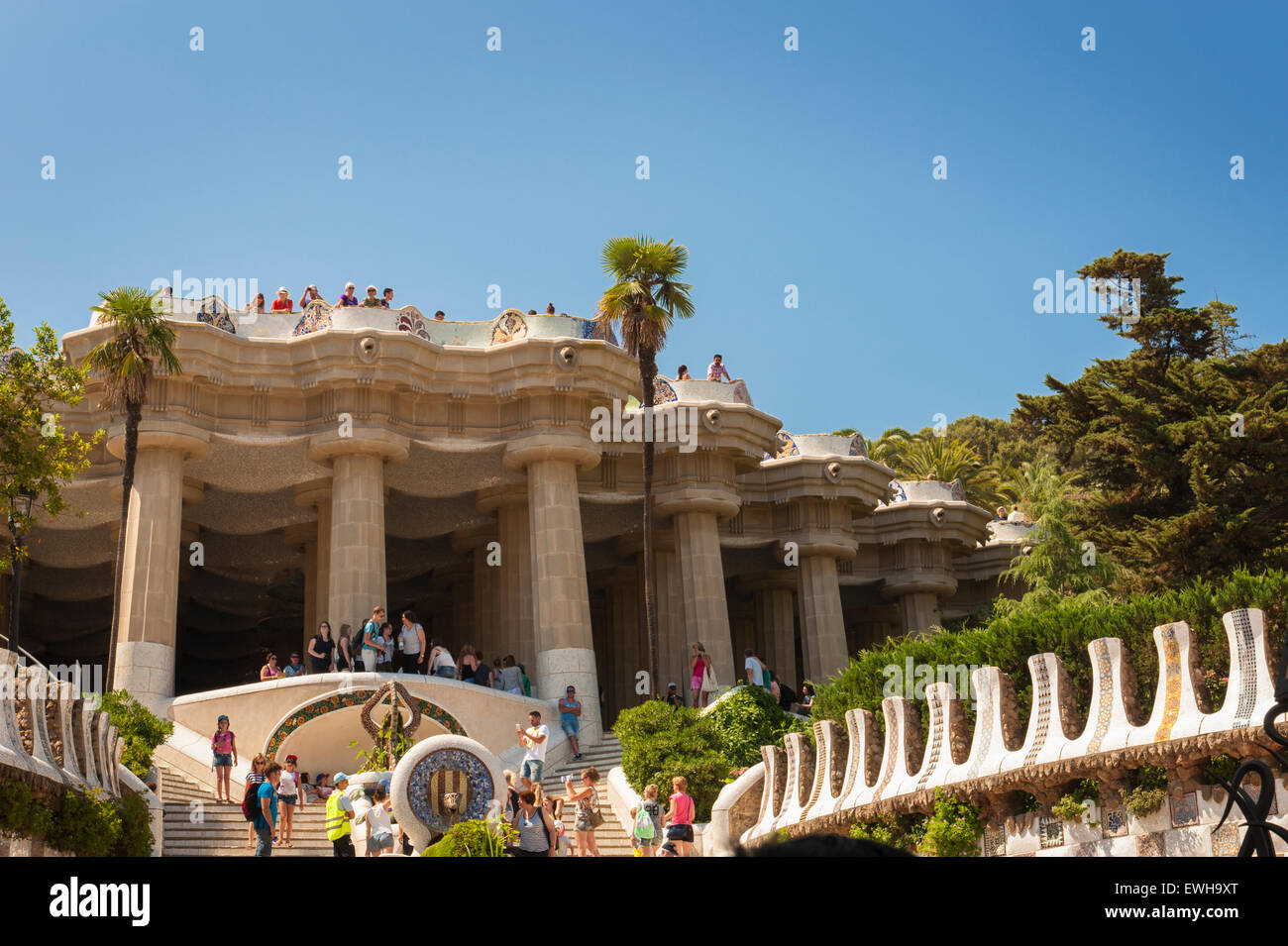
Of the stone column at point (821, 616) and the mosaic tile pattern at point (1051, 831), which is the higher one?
the stone column at point (821, 616)

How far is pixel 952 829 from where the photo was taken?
14.9 metres

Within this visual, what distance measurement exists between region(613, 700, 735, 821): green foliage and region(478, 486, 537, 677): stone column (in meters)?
9.84

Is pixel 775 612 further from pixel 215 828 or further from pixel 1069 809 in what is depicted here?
pixel 1069 809

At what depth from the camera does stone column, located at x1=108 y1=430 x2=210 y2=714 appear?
30.4 m

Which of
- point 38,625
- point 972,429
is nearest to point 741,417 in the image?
point 38,625

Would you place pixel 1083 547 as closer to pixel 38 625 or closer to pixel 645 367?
pixel 645 367

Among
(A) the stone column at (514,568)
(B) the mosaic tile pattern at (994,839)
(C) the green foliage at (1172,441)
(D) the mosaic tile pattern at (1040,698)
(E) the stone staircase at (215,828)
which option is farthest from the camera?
(A) the stone column at (514,568)

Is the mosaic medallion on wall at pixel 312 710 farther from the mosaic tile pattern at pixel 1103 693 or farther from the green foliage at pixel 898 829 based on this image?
the mosaic tile pattern at pixel 1103 693

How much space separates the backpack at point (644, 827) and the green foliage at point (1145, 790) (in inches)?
286

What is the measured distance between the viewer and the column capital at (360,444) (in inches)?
1304

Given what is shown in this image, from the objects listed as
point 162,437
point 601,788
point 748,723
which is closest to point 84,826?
point 601,788

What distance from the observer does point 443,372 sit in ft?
113

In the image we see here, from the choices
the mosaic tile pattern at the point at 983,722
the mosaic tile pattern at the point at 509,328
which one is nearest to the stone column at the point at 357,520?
the mosaic tile pattern at the point at 509,328
